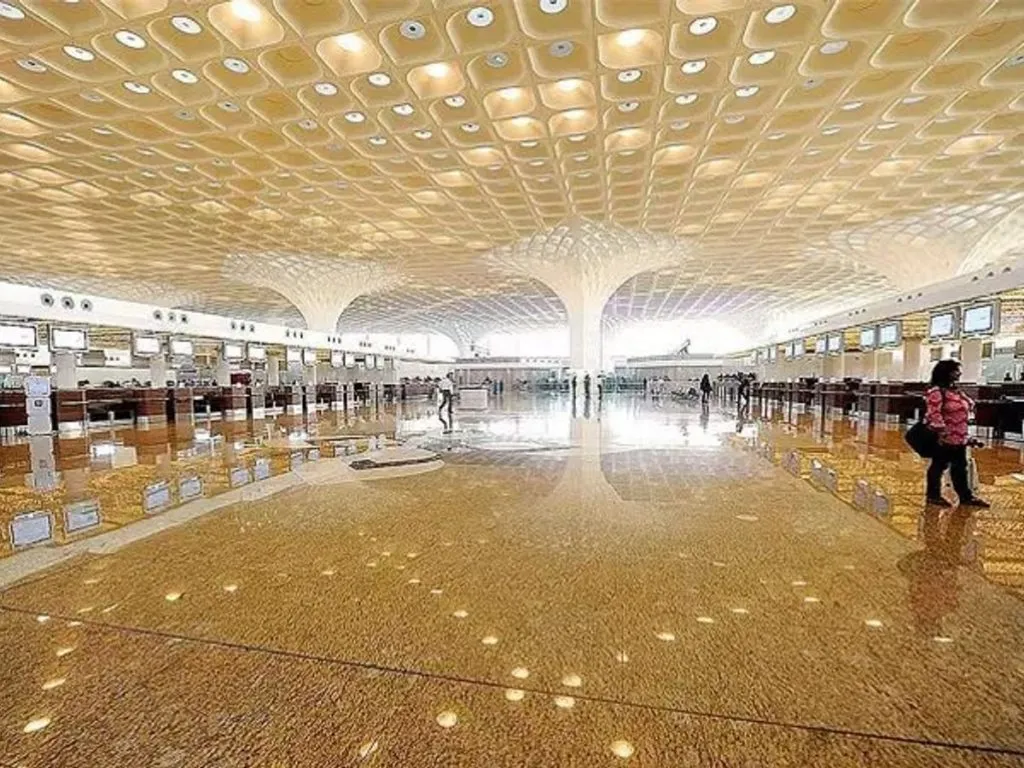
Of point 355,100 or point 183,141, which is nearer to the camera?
point 355,100

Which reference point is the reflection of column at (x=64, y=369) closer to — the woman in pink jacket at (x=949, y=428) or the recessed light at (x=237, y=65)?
the recessed light at (x=237, y=65)

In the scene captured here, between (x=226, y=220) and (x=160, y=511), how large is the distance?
1577 cm

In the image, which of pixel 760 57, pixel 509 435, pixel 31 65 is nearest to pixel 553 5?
pixel 760 57

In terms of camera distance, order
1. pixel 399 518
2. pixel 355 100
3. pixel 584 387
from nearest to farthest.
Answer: pixel 399 518 → pixel 355 100 → pixel 584 387

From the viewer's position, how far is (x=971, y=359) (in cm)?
1108

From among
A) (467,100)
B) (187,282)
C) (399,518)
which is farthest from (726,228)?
(187,282)

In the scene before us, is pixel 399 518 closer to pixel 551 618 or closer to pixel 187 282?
pixel 551 618

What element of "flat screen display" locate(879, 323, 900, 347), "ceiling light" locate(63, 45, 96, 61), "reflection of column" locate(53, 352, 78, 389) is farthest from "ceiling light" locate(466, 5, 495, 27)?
"reflection of column" locate(53, 352, 78, 389)

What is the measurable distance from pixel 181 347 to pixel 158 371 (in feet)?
4.17

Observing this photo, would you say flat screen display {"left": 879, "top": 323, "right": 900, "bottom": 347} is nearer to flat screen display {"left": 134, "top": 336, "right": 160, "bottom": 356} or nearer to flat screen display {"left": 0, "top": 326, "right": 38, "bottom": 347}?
flat screen display {"left": 134, "top": 336, "right": 160, "bottom": 356}

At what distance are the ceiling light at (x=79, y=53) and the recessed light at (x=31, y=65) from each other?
601mm

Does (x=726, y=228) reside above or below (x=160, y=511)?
above

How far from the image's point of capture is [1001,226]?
1905 cm

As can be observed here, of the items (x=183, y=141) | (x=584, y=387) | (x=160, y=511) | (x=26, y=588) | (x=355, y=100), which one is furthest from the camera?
(x=584, y=387)
